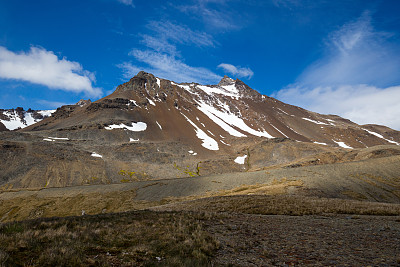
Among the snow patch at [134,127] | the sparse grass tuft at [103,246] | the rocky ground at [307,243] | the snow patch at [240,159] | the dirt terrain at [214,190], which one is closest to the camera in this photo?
the sparse grass tuft at [103,246]

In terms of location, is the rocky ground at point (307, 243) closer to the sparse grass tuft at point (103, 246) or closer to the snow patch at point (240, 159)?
the sparse grass tuft at point (103, 246)

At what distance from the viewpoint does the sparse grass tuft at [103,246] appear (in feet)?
22.4

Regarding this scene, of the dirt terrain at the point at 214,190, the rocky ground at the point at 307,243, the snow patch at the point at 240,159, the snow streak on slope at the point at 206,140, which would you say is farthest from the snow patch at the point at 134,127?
the rocky ground at the point at 307,243

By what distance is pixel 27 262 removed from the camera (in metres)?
6.34

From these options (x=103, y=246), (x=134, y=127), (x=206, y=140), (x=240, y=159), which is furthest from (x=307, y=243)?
(x=134, y=127)

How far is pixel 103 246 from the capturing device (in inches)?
344

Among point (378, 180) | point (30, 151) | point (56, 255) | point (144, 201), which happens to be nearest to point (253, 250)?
point (56, 255)

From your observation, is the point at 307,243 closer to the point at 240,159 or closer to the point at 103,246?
the point at 103,246

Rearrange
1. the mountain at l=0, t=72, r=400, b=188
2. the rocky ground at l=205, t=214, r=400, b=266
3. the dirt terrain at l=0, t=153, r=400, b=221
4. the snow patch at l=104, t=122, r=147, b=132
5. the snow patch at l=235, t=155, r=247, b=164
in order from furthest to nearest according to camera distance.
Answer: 1. the snow patch at l=104, t=122, r=147, b=132
2. the snow patch at l=235, t=155, r=247, b=164
3. the mountain at l=0, t=72, r=400, b=188
4. the dirt terrain at l=0, t=153, r=400, b=221
5. the rocky ground at l=205, t=214, r=400, b=266

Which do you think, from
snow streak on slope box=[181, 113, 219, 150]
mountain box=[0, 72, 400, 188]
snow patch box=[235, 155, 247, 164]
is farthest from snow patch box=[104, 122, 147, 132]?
snow patch box=[235, 155, 247, 164]

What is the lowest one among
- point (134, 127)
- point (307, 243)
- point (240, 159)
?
point (307, 243)

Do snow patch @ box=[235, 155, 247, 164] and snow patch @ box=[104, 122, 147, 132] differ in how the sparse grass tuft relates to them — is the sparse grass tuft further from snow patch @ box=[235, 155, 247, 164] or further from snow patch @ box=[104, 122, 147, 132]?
snow patch @ box=[104, 122, 147, 132]

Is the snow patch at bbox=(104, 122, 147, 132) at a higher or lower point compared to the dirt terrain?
higher

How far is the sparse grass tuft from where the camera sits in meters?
6.83
